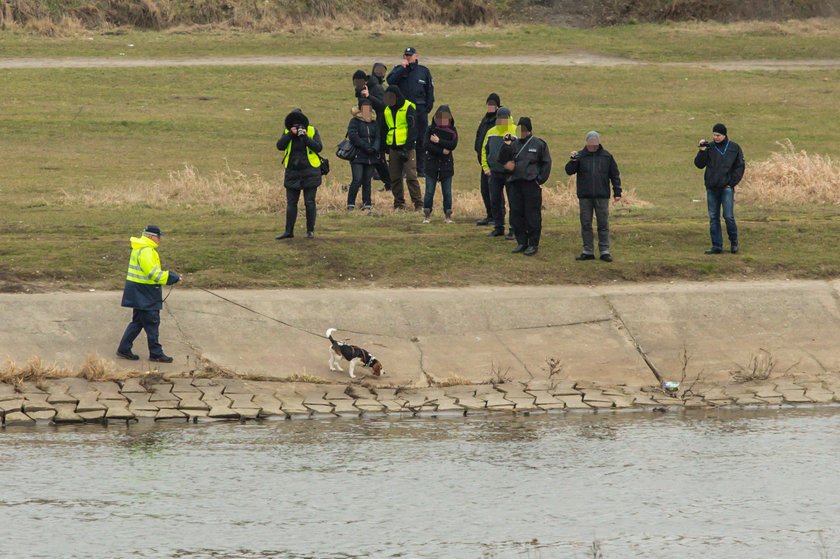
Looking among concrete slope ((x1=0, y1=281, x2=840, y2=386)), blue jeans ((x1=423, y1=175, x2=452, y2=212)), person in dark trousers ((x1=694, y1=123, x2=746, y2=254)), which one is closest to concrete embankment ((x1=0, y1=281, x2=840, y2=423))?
concrete slope ((x1=0, y1=281, x2=840, y2=386))

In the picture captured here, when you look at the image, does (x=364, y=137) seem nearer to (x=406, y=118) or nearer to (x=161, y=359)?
(x=406, y=118)

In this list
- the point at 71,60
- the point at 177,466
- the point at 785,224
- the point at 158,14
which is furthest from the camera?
the point at 158,14

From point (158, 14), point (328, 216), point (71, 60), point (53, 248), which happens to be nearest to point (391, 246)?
point (328, 216)

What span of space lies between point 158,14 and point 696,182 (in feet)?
71.9

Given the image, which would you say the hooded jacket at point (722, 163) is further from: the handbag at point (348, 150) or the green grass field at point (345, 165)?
the handbag at point (348, 150)

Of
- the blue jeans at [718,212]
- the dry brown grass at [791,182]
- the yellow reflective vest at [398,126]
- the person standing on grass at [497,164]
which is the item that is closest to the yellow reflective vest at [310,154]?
the person standing on grass at [497,164]

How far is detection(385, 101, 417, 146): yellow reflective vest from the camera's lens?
19.2m

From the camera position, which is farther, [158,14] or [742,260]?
[158,14]

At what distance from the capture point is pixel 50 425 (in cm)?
1198

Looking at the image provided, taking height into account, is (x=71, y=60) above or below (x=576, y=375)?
above

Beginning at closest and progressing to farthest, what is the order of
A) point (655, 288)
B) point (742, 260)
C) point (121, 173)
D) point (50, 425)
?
point (50, 425) → point (655, 288) → point (742, 260) → point (121, 173)

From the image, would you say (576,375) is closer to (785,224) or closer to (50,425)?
(50,425)

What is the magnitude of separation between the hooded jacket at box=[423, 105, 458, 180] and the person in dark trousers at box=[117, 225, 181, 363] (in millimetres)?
5659

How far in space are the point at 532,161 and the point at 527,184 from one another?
1.03ft
